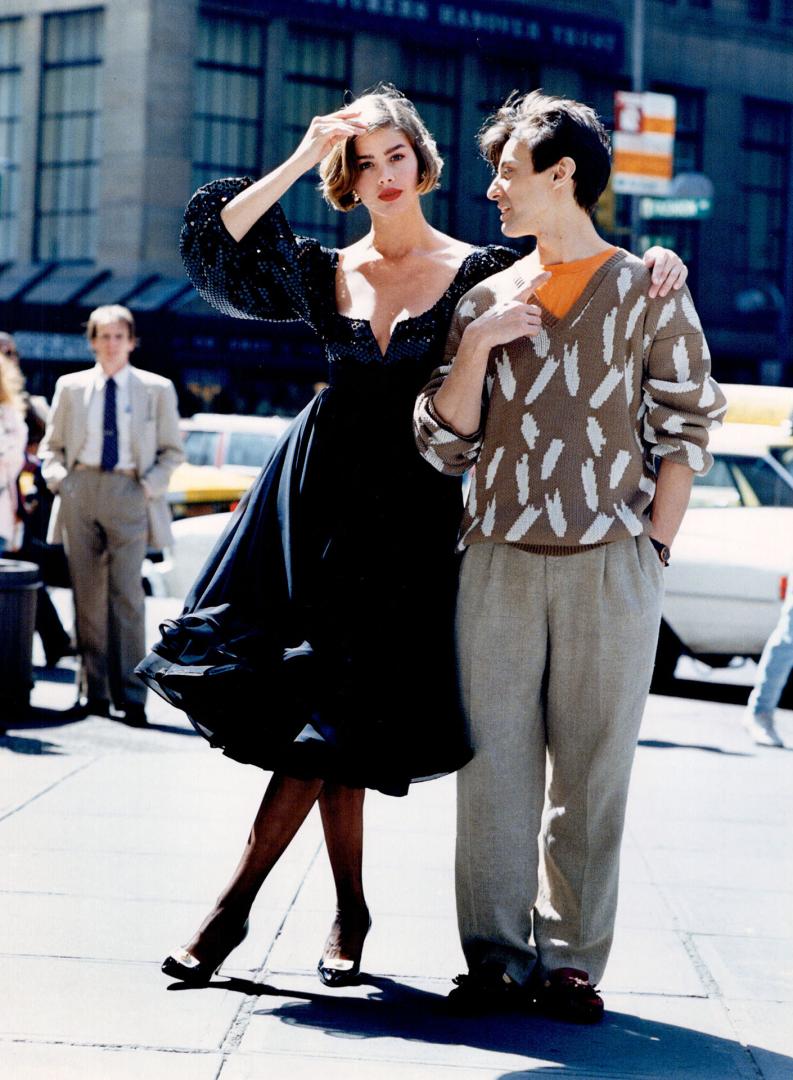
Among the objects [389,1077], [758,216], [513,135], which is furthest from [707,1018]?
[758,216]

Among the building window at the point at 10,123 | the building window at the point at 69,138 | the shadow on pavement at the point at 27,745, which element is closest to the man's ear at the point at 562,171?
the shadow on pavement at the point at 27,745

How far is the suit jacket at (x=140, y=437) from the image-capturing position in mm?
8289

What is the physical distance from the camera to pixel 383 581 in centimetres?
393

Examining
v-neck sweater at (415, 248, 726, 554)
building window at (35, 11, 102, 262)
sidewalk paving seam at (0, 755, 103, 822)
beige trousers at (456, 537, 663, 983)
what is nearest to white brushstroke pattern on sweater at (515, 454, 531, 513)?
v-neck sweater at (415, 248, 726, 554)

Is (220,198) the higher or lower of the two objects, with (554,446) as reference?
higher

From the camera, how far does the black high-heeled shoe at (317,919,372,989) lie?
13.2 ft

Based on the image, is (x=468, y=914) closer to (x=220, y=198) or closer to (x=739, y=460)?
(x=220, y=198)

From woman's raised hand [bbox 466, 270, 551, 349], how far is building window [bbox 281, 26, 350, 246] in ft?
95.5

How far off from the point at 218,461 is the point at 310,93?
20.0m

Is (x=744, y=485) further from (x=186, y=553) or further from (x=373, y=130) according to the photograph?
(x=373, y=130)

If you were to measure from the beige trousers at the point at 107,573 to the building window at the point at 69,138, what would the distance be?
79.8 ft

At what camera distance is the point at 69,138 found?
3209 cm

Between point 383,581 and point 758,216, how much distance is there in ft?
119

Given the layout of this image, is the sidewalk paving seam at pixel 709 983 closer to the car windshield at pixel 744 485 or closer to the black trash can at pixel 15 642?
the black trash can at pixel 15 642
